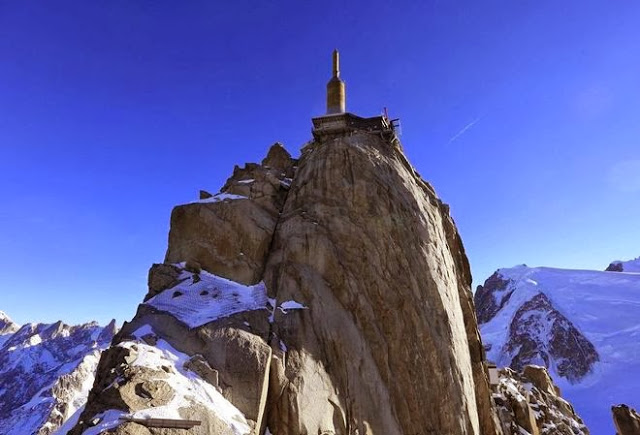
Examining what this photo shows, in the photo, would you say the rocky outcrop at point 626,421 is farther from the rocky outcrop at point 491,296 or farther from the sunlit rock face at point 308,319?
the rocky outcrop at point 491,296

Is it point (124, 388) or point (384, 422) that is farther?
point (384, 422)

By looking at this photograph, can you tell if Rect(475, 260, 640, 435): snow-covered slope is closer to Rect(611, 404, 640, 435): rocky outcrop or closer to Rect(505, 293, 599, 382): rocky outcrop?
Rect(505, 293, 599, 382): rocky outcrop

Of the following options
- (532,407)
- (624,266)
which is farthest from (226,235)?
(624,266)

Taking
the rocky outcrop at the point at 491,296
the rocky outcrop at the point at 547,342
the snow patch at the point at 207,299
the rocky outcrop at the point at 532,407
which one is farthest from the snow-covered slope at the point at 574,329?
the snow patch at the point at 207,299

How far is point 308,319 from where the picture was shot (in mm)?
23531

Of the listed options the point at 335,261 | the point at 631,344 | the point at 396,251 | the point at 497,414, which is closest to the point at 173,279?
the point at 335,261

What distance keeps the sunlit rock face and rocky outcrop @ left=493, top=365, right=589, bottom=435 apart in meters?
7.78

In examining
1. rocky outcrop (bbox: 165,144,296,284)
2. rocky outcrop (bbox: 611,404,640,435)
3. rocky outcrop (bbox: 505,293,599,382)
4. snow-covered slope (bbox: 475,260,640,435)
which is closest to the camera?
rocky outcrop (bbox: 165,144,296,284)

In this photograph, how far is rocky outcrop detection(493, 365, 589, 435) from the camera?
36.8m

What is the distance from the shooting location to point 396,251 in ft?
91.7

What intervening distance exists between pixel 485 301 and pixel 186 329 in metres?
161

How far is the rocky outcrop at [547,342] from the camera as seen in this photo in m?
110

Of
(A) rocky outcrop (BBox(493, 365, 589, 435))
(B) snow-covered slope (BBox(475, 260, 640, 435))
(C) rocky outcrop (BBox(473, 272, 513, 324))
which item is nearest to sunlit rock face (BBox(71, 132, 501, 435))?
(A) rocky outcrop (BBox(493, 365, 589, 435))

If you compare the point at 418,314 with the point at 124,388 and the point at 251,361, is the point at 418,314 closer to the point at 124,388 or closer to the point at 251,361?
the point at 251,361
